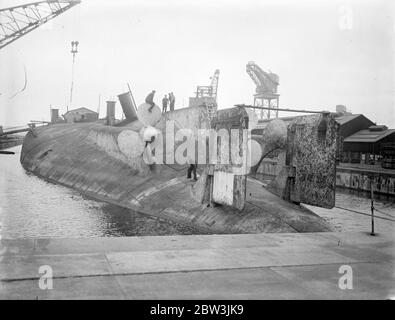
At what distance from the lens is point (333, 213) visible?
22.0 meters

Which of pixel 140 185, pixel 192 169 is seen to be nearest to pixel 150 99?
pixel 140 185

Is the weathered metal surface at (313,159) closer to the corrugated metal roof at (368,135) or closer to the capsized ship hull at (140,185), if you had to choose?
the capsized ship hull at (140,185)

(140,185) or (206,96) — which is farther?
(206,96)

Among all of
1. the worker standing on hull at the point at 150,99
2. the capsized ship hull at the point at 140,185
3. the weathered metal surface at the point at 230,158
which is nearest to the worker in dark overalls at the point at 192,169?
the capsized ship hull at the point at 140,185

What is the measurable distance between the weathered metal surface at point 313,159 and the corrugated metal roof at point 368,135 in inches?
1261

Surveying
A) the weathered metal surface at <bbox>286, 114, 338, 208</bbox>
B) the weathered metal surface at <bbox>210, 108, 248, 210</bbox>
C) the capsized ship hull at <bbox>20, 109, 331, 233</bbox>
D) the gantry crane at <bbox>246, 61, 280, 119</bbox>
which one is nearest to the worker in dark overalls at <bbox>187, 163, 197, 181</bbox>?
the capsized ship hull at <bbox>20, 109, 331, 233</bbox>

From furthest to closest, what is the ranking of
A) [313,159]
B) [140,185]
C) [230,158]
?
[140,185] → [313,159] → [230,158]

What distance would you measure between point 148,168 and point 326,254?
1333 centimetres

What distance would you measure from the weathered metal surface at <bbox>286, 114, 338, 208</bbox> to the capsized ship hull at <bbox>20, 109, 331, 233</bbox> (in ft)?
2.02

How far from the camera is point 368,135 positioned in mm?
46750

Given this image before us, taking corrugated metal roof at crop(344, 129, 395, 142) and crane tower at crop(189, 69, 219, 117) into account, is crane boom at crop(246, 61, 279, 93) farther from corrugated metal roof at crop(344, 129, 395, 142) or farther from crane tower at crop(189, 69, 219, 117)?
corrugated metal roof at crop(344, 129, 395, 142)

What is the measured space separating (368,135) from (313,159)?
3552cm

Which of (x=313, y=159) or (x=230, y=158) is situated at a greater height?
(x=230, y=158)

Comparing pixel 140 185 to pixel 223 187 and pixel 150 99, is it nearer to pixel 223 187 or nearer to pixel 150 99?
pixel 150 99
